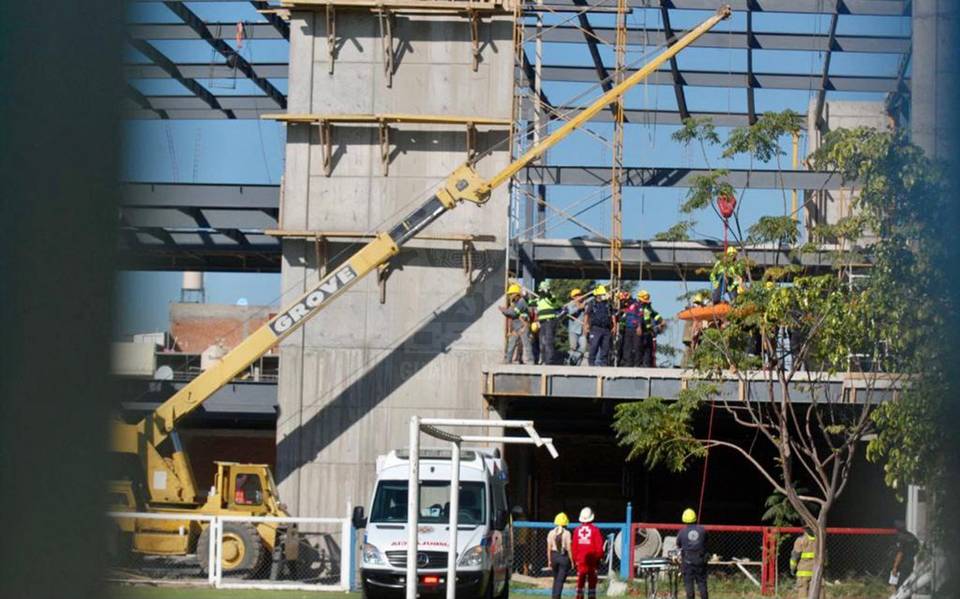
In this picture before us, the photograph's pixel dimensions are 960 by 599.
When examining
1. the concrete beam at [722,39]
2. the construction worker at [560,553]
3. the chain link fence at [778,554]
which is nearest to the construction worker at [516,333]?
the chain link fence at [778,554]

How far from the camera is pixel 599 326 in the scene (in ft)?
97.9

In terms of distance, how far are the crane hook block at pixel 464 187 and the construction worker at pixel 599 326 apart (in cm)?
324

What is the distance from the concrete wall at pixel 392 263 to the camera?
101 feet

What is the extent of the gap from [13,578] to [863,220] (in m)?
15.9

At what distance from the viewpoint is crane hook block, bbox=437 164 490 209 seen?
29609mm

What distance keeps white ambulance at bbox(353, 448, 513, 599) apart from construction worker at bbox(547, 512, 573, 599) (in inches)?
33.1

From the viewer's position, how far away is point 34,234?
204 centimetres

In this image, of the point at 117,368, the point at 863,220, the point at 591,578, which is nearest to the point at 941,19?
the point at 117,368

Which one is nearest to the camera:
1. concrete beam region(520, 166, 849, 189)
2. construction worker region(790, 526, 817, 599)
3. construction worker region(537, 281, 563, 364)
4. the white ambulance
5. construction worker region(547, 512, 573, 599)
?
the white ambulance

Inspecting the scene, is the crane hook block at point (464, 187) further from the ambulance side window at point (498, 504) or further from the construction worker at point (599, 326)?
the ambulance side window at point (498, 504)

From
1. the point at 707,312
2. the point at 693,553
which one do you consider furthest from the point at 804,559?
the point at 707,312

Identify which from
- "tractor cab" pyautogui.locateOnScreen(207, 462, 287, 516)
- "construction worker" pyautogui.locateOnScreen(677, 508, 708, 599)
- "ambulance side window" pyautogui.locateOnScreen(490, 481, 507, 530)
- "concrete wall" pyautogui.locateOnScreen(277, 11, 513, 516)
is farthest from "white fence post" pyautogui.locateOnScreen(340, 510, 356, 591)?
"construction worker" pyautogui.locateOnScreen(677, 508, 708, 599)

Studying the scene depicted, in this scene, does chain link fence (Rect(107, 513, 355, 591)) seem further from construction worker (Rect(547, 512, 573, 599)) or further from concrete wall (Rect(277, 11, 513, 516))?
construction worker (Rect(547, 512, 573, 599))

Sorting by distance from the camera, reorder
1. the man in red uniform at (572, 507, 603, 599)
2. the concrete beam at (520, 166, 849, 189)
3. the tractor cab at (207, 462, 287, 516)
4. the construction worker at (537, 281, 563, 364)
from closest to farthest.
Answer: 1. the man in red uniform at (572, 507, 603, 599)
2. the tractor cab at (207, 462, 287, 516)
3. the construction worker at (537, 281, 563, 364)
4. the concrete beam at (520, 166, 849, 189)
